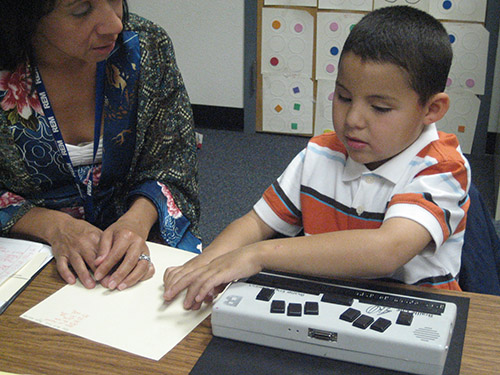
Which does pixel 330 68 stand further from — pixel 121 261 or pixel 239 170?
pixel 121 261

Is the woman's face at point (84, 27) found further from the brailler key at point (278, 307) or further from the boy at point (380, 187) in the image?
the brailler key at point (278, 307)

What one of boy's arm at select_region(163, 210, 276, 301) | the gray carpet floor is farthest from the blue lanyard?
the gray carpet floor

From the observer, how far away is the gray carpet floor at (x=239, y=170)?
267 cm

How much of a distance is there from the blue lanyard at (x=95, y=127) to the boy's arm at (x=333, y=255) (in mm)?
481

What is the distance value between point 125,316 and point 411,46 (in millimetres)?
606

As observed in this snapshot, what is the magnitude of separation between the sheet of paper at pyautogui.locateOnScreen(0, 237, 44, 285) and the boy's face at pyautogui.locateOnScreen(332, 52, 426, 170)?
0.57 m

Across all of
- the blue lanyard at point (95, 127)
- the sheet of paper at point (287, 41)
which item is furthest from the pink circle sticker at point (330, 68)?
the blue lanyard at point (95, 127)

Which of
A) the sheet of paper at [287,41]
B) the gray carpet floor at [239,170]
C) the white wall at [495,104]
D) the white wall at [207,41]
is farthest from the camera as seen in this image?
the white wall at [207,41]

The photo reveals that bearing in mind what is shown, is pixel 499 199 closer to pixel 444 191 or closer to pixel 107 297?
pixel 444 191

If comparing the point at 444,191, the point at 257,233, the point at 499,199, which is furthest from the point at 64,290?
the point at 499,199

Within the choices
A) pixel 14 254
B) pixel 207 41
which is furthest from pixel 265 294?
pixel 207 41

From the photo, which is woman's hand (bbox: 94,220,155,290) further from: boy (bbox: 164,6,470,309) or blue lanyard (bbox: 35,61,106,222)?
blue lanyard (bbox: 35,61,106,222)

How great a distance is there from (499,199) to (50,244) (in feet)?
6.58

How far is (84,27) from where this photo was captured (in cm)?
108
